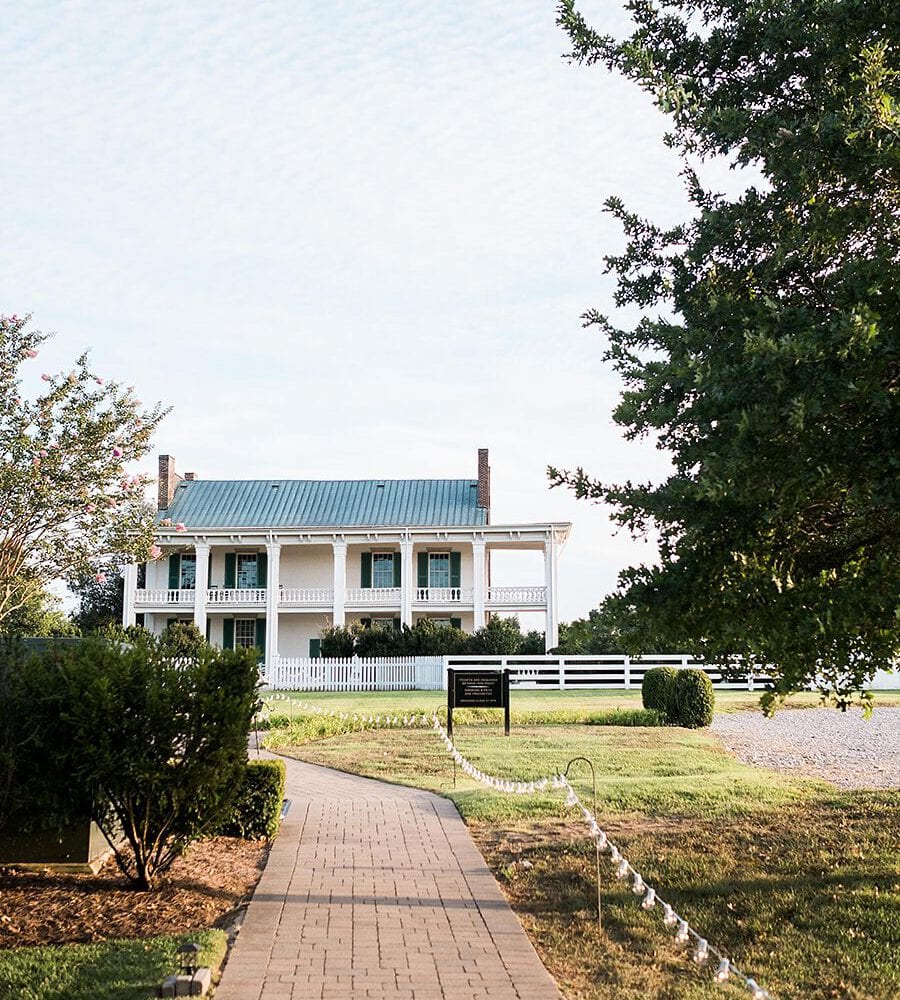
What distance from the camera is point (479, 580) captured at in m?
41.1

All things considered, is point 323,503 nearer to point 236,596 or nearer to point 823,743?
point 236,596

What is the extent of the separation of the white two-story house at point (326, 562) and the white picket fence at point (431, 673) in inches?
165

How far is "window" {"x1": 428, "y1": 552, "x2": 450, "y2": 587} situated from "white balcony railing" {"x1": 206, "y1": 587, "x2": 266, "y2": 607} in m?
6.81

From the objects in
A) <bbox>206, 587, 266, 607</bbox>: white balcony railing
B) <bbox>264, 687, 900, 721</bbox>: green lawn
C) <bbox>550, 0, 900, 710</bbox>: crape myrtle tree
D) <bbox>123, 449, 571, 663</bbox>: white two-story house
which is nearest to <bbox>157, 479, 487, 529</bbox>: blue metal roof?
<bbox>123, 449, 571, 663</bbox>: white two-story house

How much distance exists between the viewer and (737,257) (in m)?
6.99

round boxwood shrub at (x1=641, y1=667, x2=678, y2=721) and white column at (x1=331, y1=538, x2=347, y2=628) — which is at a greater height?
white column at (x1=331, y1=538, x2=347, y2=628)

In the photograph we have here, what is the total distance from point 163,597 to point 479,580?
1288 centimetres

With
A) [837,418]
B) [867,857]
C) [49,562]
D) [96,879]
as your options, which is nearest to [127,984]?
[96,879]

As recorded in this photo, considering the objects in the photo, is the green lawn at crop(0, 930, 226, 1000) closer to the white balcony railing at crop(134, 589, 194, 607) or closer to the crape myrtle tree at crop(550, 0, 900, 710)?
the crape myrtle tree at crop(550, 0, 900, 710)

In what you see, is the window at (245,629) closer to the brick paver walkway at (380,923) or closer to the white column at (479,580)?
the white column at (479,580)

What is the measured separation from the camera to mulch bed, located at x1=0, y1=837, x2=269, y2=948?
6.52 metres

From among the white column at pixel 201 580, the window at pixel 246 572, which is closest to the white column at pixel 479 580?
the window at pixel 246 572

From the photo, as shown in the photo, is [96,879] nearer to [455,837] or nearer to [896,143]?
[455,837]

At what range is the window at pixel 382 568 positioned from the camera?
143ft
